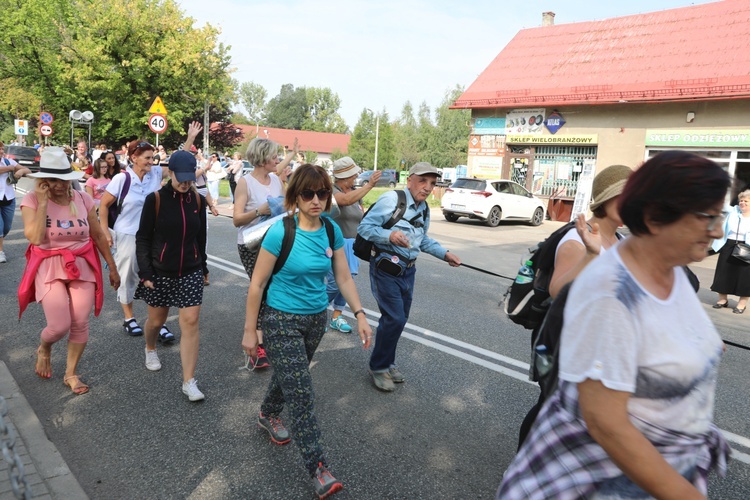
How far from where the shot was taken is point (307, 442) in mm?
3041

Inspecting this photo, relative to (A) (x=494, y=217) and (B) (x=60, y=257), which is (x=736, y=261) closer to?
(B) (x=60, y=257)

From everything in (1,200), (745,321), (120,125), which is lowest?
(745,321)

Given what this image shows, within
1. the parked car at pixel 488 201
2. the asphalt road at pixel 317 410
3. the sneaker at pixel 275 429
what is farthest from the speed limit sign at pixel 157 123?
the sneaker at pixel 275 429

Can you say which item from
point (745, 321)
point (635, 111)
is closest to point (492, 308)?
point (745, 321)

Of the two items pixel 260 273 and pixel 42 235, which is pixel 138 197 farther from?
pixel 260 273

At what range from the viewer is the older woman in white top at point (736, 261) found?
319 inches

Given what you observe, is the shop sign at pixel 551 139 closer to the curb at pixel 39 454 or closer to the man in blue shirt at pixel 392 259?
the man in blue shirt at pixel 392 259

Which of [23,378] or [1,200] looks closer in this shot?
[23,378]

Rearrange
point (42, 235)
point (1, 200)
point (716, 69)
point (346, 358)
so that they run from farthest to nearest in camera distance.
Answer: point (716, 69) → point (1, 200) → point (346, 358) → point (42, 235)

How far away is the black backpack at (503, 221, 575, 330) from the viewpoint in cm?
278

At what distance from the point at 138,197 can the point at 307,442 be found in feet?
11.5

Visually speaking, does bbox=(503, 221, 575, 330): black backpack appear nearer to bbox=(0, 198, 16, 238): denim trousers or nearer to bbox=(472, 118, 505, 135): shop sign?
bbox=(0, 198, 16, 238): denim trousers

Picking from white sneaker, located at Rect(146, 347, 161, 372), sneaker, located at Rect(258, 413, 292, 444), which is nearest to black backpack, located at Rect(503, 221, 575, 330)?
sneaker, located at Rect(258, 413, 292, 444)

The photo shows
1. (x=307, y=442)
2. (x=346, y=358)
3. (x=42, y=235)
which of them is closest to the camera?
(x=307, y=442)
